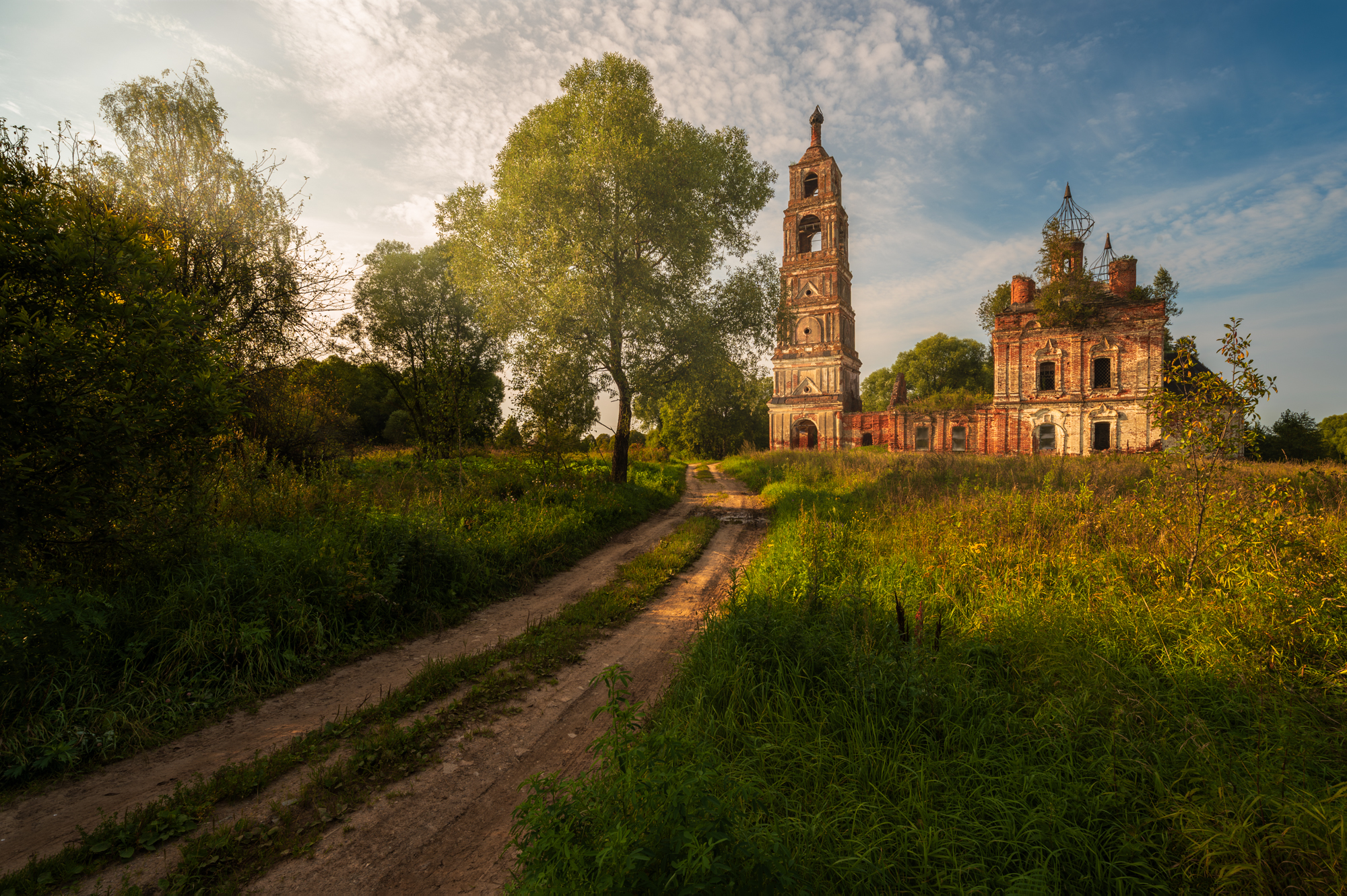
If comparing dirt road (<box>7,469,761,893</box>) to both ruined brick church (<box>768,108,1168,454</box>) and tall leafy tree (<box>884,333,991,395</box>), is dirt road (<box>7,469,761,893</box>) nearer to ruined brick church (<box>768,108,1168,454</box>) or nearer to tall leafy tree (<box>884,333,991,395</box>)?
ruined brick church (<box>768,108,1168,454</box>)

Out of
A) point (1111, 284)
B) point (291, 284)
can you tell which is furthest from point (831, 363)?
point (291, 284)

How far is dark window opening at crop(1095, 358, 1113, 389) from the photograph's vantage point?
3225 centimetres

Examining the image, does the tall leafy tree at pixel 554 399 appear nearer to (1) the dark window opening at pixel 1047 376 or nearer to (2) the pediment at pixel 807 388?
(2) the pediment at pixel 807 388

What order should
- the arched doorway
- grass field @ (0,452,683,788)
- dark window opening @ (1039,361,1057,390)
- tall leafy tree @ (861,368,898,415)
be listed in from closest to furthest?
grass field @ (0,452,683,788) < dark window opening @ (1039,361,1057,390) < the arched doorway < tall leafy tree @ (861,368,898,415)

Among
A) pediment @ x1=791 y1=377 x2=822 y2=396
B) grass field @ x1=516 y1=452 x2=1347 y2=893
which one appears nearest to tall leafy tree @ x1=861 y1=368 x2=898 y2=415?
pediment @ x1=791 y1=377 x2=822 y2=396

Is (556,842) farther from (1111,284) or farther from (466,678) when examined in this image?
(1111,284)

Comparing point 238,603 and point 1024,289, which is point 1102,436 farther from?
point 238,603

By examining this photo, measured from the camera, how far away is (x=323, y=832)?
2.92 m

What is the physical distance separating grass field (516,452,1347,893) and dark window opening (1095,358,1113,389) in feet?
106

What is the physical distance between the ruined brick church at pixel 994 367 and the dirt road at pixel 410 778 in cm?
2547

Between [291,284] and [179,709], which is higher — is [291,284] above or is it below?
above

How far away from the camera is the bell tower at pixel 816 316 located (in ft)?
126

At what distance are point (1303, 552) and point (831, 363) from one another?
116 ft

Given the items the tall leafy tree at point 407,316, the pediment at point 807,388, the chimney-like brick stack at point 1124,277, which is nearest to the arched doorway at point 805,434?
the pediment at point 807,388
